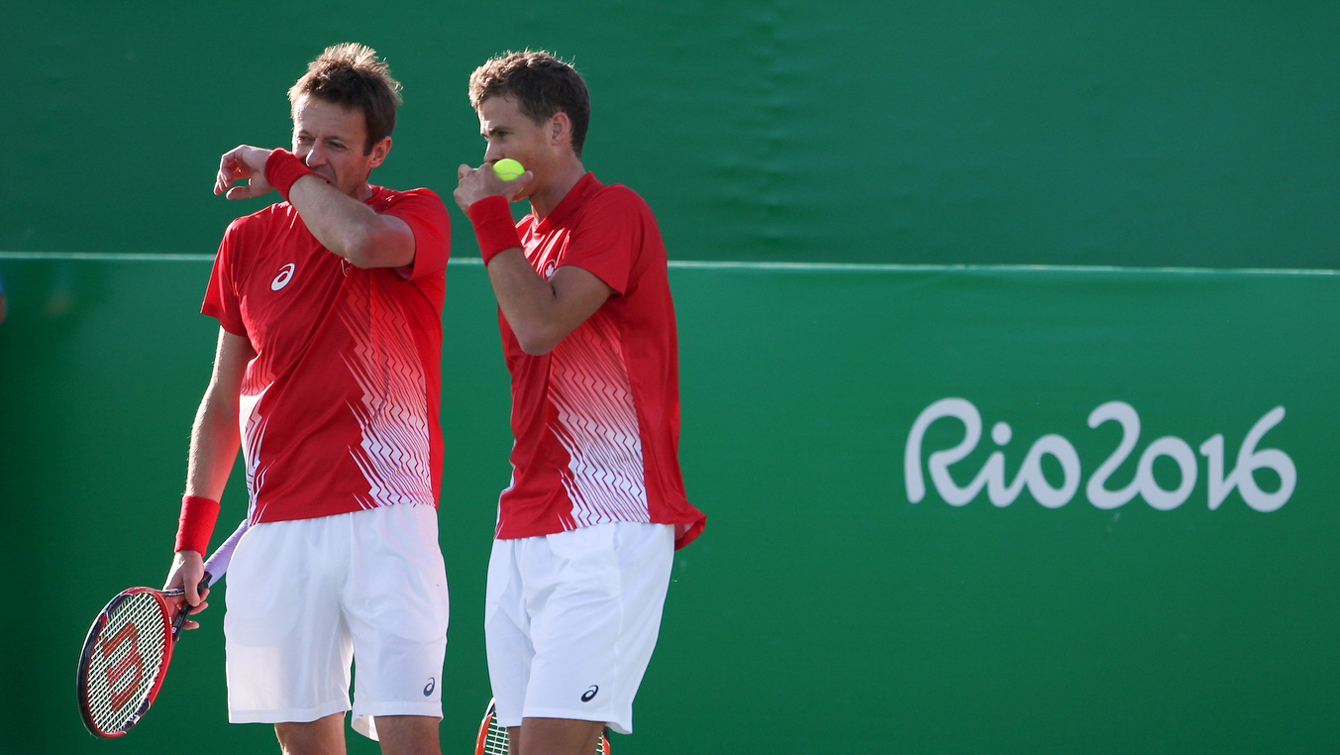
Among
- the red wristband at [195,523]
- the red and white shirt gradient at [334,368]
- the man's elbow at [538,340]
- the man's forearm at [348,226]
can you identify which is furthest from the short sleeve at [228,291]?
the man's elbow at [538,340]

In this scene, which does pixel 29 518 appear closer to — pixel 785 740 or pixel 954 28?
pixel 785 740

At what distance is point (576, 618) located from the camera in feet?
6.79

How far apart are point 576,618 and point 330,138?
1059 mm

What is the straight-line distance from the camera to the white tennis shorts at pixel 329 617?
223 cm

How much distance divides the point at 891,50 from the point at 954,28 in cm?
21

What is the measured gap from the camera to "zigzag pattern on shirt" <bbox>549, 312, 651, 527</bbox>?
7.06ft

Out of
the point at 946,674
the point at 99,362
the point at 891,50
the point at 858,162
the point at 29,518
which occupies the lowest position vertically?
the point at 946,674

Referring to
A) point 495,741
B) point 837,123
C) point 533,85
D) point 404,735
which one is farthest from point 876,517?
point 533,85

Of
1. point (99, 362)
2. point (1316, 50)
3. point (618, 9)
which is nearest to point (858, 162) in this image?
point (618, 9)

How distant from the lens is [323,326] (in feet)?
7.59

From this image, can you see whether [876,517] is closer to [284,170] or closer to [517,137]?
[517,137]

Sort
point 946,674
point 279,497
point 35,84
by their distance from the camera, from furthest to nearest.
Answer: point 35,84 < point 946,674 < point 279,497

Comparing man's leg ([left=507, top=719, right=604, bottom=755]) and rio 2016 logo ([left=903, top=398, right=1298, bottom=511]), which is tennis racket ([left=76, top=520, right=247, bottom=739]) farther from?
rio 2016 logo ([left=903, top=398, right=1298, bottom=511])

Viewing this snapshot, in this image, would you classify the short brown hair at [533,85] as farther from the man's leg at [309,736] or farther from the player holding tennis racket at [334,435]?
the man's leg at [309,736]
